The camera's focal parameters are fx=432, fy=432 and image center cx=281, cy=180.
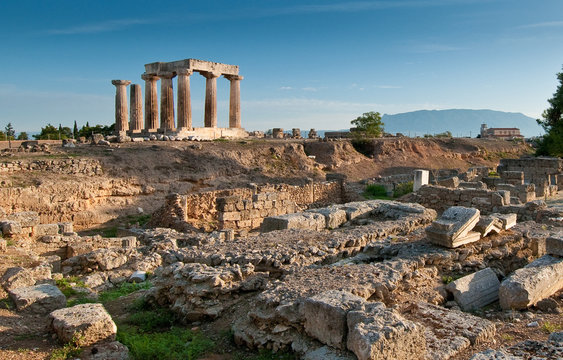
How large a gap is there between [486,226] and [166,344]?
5.93 metres

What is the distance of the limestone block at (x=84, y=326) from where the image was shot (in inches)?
193

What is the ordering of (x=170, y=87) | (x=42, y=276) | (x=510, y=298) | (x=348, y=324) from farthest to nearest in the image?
(x=170, y=87), (x=42, y=276), (x=510, y=298), (x=348, y=324)

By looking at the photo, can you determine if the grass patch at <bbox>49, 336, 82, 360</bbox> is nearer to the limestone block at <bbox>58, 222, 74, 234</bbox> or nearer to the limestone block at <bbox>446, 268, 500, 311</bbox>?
the limestone block at <bbox>446, 268, 500, 311</bbox>

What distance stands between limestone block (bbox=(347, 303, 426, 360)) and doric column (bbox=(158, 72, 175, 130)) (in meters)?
28.6

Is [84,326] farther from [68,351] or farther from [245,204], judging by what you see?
[245,204]

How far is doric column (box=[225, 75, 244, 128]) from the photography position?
34.1 m

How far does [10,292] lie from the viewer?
6570mm

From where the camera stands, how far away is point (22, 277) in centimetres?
735

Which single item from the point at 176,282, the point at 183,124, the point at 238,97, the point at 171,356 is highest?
the point at 238,97

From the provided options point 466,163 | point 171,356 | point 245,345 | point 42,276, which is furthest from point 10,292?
point 466,163

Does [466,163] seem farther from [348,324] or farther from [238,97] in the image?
[348,324]

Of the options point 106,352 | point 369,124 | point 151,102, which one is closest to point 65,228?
point 106,352

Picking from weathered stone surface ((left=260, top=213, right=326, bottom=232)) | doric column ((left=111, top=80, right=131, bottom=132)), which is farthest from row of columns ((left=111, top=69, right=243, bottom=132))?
weathered stone surface ((left=260, top=213, right=326, bottom=232))

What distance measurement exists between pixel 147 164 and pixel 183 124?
944cm
